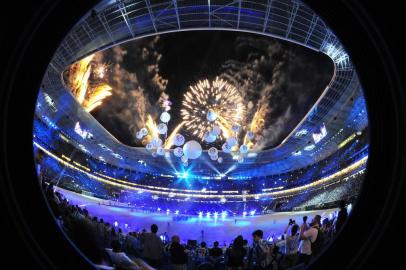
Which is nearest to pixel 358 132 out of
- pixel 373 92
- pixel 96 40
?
pixel 96 40

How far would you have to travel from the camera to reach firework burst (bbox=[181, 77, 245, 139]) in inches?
1086

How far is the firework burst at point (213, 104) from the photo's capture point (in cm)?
2759

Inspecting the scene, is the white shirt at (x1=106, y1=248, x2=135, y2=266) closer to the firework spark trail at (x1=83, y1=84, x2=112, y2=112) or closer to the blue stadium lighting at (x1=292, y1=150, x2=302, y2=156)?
the firework spark trail at (x1=83, y1=84, x2=112, y2=112)

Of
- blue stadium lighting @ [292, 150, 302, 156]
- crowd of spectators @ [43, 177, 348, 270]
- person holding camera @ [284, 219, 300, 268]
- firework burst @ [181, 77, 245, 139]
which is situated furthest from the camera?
blue stadium lighting @ [292, 150, 302, 156]

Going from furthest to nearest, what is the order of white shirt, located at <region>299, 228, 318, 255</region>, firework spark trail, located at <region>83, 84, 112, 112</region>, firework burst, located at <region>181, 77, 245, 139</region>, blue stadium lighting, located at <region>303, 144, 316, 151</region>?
blue stadium lighting, located at <region>303, 144, 316, 151</region>
firework spark trail, located at <region>83, 84, 112, 112</region>
firework burst, located at <region>181, 77, 245, 139</region>
white shirt, located at <region>299, 228, 318, 255</region>

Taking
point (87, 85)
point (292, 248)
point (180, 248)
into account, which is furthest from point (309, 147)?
point (180, 248)

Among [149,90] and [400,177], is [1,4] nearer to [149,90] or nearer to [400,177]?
[400,177]

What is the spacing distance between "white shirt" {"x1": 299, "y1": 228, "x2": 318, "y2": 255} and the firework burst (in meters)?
19.9

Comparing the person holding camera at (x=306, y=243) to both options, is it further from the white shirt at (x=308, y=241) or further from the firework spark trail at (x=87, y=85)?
the firework spark trail at (x=87, y=85)

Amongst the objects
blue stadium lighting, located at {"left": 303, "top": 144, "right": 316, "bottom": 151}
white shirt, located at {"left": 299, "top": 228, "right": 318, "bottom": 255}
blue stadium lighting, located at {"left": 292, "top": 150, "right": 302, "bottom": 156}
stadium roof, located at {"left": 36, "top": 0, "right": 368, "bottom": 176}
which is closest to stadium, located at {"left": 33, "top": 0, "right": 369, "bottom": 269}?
stadium roof, located at {"left": 36, "top": 0, "right": 368, "bottom": 176}

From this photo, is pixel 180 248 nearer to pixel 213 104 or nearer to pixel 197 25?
pixel 197 25

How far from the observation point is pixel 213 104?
2772 cm

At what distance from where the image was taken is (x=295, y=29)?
19.5 metres

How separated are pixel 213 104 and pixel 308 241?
69.5 ft
